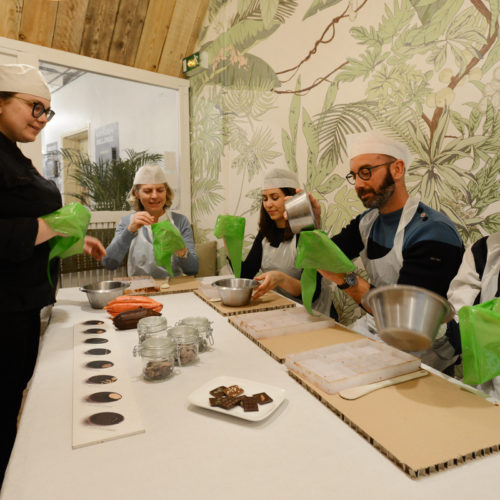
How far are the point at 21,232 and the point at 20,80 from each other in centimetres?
62

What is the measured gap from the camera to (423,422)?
0.83 m

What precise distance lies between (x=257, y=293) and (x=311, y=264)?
1.58 feet

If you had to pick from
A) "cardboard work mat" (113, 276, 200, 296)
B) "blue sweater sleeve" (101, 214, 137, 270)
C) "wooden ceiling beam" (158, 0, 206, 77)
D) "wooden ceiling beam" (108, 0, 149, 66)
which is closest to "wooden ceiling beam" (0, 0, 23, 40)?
"wooden ceiling beam" (108, 0, 149, 66)

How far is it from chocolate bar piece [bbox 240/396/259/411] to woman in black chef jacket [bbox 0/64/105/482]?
102 centimetres

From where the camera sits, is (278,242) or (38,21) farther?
(38,21)

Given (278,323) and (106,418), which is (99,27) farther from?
(106,418)

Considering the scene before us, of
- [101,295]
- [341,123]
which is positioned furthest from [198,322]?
[341,123]

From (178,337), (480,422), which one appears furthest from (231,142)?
(480,422)

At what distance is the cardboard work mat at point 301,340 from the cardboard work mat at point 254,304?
0.25 m

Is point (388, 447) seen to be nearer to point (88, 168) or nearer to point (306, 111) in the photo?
point (306, 111)

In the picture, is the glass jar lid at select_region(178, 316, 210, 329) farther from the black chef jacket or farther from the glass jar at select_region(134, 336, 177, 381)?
the black chef jacket

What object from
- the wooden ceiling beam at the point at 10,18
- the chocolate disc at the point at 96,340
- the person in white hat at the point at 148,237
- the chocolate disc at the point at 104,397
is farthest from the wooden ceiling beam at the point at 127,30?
the chocolate disc at the point at 104,397

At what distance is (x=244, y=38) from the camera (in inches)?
126

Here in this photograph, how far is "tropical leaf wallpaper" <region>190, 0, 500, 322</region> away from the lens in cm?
174
